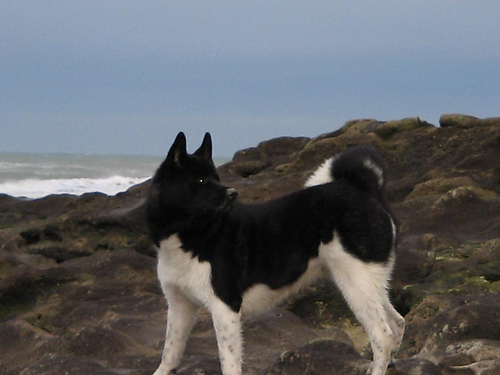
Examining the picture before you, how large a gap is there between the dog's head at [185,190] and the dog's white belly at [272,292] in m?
0.73

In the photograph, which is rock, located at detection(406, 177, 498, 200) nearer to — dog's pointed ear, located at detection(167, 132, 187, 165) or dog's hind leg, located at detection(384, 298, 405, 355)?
dog's hind leg, located at detection(384, 298, 405, 355)

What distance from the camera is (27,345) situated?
8617 millimetres

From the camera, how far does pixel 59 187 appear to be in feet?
145

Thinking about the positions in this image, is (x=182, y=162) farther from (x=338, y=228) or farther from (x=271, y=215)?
(x=338, y=228)

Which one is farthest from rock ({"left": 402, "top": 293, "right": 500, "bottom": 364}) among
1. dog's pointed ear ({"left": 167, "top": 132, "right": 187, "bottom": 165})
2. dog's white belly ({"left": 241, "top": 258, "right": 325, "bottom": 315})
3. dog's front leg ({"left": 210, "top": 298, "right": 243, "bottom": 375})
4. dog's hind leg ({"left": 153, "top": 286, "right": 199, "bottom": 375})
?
dog's pointed ear ({"left": 167, "top": 132, "right": 187, "bottom": 165})

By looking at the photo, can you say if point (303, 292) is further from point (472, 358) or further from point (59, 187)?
point (59, 187)

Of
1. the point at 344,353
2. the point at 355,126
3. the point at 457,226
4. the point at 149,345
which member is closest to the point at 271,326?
the point at 149,345

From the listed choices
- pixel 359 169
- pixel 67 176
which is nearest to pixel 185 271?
pixel 359 169

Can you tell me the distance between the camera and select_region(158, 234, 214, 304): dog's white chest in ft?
18.7

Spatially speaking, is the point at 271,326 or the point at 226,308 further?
the point at 271,326

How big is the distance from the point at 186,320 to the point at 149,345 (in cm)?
208

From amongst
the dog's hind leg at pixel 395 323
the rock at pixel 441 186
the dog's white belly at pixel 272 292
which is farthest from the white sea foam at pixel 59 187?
the dog's hind leg at pixel 395 323

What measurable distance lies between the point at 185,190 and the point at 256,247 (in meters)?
0.74

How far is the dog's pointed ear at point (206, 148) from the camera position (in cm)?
607
